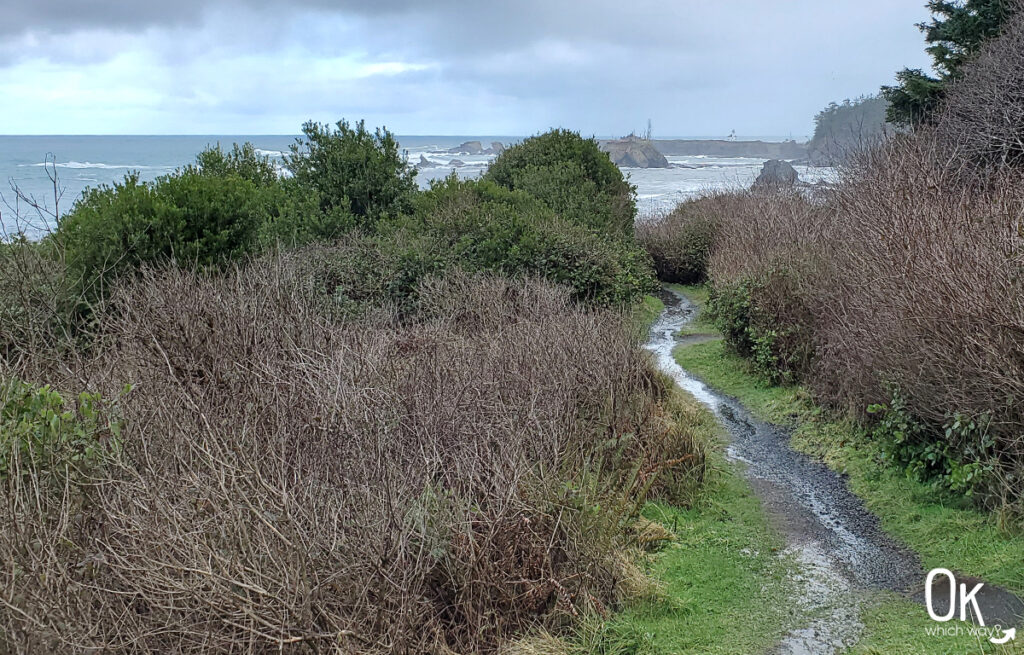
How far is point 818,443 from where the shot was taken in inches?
503

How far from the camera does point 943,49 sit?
69.9 ft

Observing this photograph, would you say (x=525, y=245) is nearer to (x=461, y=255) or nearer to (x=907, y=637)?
(x=461, y=255)

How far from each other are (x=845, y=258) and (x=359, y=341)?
346 inches

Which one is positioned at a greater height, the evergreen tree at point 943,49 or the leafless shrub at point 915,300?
the evergreen tree at point 943,49

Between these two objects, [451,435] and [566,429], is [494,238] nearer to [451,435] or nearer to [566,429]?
[566,429]

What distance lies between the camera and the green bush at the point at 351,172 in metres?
21.8

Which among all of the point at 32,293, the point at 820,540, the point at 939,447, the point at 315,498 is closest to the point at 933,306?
the point at 939,447

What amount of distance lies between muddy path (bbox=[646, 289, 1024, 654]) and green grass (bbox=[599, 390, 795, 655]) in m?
0.21

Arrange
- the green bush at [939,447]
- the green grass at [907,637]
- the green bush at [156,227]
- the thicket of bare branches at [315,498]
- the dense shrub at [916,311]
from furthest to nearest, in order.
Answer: the green bush at [156,227] < the green bush at [939,447] < the dense shrub at [916,311] < the green grass at [907,637] < the thicket of bare branches at [315,498]

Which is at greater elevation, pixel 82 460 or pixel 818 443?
pixel 82 460

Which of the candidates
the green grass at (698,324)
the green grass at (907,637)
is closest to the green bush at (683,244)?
the green grass at (698,324)

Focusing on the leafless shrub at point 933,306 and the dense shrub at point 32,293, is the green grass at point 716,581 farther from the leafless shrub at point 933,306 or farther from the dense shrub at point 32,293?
the dense shrub at point 32,293

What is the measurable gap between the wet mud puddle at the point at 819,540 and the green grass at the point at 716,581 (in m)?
0.21

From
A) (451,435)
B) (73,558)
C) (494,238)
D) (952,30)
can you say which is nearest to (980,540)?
(451,435)
